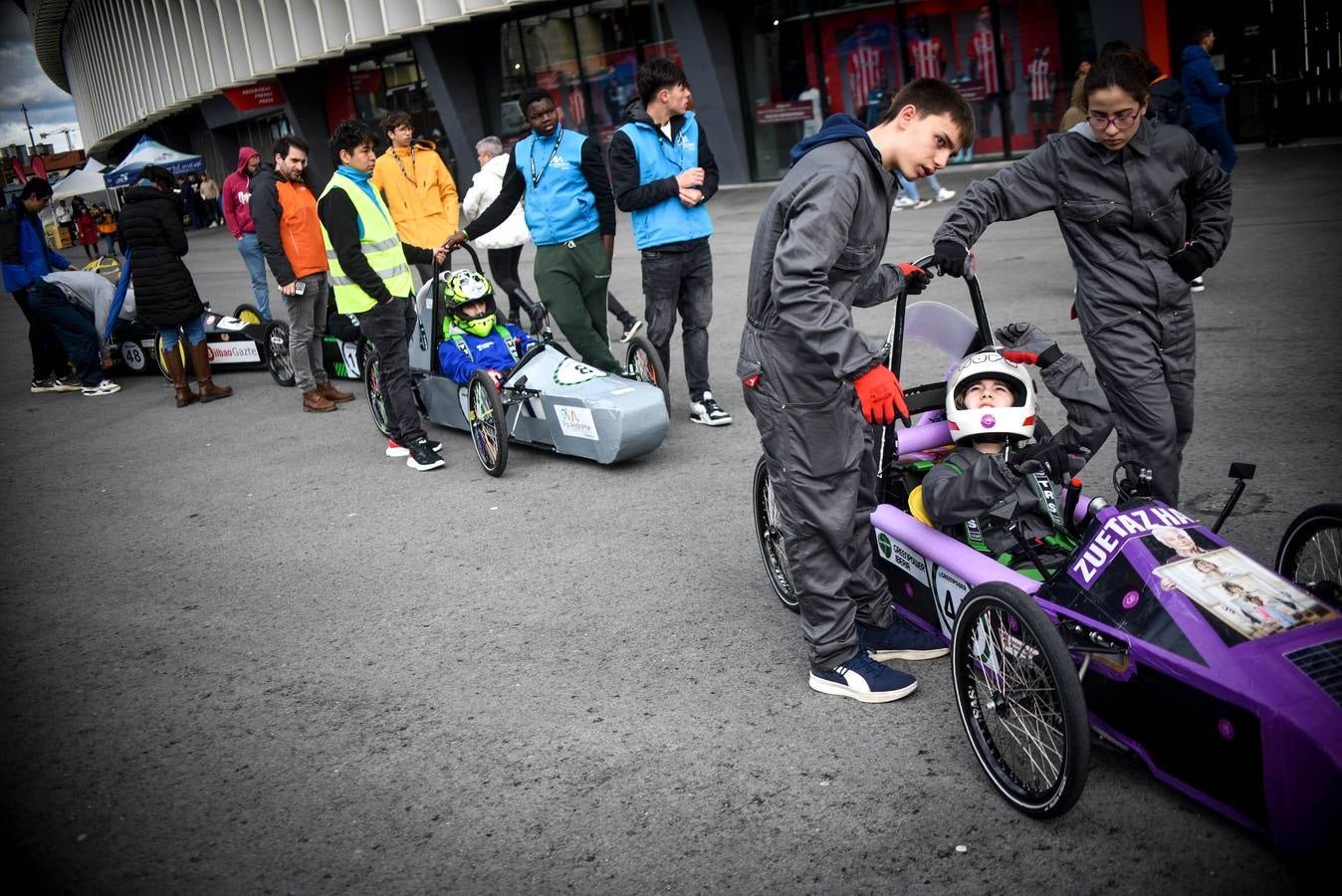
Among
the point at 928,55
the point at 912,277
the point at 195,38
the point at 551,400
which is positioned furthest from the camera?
the point at 195,38

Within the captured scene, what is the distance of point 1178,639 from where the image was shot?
8.79 feet

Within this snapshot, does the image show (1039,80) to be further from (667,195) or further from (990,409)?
(990,409)

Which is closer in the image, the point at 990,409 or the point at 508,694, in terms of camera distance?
the point at 990,409

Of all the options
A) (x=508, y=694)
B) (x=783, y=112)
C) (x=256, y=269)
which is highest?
(x=783, y=112)

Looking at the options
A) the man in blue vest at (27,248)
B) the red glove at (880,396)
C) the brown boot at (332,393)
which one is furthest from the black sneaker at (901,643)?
the man in blue vest at (27,248)

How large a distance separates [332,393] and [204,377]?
1.52m

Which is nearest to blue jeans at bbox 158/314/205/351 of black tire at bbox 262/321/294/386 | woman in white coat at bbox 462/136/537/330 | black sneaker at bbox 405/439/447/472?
black tire at bbox 262/321/294/386

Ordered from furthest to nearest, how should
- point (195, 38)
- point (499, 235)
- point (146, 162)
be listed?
point (195, 38) < point (146, 162) < point (499, 235)

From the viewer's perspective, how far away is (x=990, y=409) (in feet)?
11.9

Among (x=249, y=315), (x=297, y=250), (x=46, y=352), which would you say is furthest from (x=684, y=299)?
(x=46, y=352)

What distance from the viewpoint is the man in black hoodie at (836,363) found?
10.5 ft

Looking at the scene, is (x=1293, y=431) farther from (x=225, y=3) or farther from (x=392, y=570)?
(x=225, y=3)

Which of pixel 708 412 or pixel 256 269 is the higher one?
pixel 256 269

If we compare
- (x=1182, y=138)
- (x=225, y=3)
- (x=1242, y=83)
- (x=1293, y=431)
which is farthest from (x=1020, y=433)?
(x=225, y=3)
